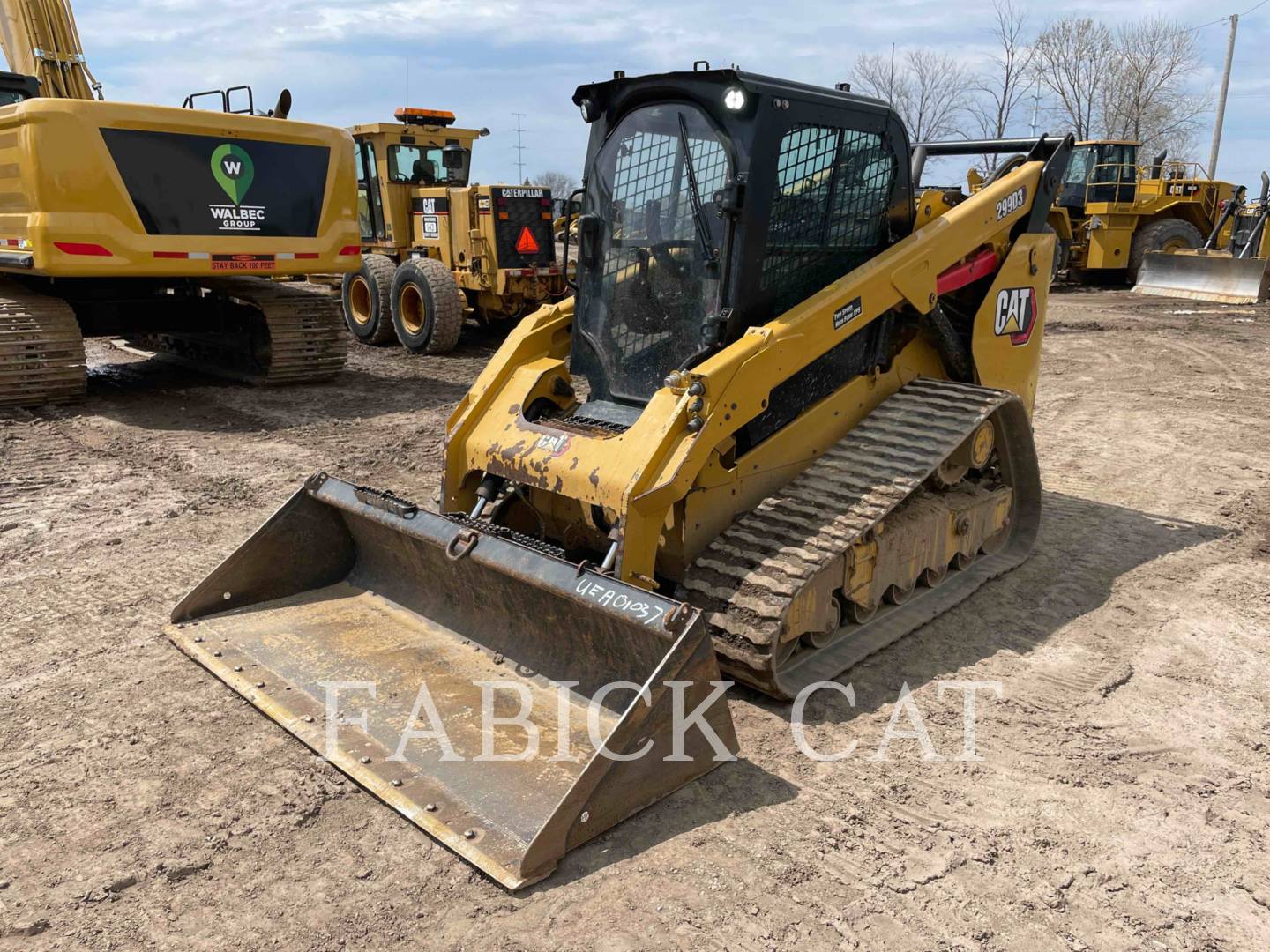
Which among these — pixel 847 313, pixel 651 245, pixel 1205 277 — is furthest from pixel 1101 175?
pixel 651 245

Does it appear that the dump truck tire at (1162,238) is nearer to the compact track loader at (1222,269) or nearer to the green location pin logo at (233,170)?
the compact track loader at (1222,269)

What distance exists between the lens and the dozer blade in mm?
16719

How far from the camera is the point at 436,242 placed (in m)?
12.4

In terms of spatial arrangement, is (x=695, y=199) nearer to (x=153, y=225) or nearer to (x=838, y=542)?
(x=838, y=542)

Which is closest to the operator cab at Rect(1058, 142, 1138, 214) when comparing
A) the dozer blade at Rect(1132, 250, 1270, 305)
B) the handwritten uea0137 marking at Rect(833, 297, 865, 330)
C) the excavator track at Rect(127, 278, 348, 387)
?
the dozer blade at Rect(1132, 250, 1270, 305)

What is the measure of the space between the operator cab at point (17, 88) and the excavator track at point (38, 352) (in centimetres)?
241

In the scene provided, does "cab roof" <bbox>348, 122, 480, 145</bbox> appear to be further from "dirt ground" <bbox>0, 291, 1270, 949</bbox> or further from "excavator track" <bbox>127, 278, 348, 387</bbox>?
"dirt ground" <bbox>0, 291, 1270, 949</bbox>

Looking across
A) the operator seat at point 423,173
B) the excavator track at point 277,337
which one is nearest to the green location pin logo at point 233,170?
the excavator track at point 277,337

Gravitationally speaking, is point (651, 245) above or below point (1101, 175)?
above

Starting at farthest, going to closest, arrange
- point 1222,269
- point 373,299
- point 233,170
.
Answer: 1. point 1222,269
2. point 373,299
3. point 233,170

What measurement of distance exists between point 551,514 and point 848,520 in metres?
1.35

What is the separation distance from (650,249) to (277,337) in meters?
5.97

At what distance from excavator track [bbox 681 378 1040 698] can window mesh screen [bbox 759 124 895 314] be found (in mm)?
700

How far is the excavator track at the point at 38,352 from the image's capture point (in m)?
8.07
